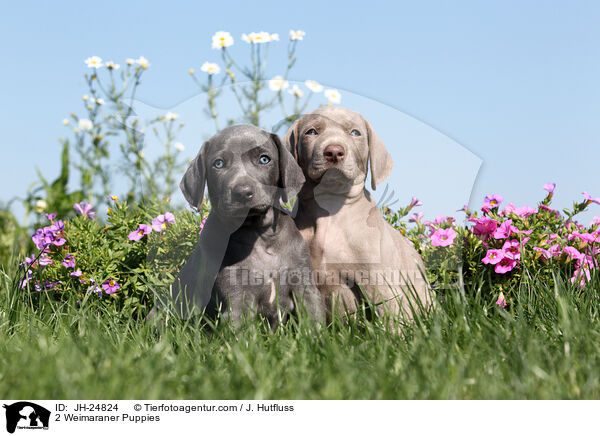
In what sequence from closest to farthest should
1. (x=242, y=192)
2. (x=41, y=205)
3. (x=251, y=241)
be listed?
(x=242, y=192) < (x=251, y=241) < (x=41, y=205)

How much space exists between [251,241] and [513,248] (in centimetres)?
277

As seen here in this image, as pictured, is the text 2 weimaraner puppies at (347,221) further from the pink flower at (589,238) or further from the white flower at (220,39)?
the pink flower at (589,238)

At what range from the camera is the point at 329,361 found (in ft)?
10.6

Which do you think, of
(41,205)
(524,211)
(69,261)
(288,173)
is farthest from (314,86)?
(41,205)

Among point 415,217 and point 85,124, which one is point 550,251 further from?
point 85,124

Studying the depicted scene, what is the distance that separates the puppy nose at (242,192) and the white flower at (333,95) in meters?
1.32

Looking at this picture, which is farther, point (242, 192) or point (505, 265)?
point (505, 265)

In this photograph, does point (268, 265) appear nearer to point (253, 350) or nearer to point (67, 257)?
point (253, 350)

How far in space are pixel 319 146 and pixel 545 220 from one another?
3.24 metres

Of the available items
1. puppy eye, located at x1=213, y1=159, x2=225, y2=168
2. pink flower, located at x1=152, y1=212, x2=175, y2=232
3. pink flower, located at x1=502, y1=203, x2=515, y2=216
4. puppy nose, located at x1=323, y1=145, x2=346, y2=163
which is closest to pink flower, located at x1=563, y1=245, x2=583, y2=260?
pink flower, located at x1=502, y1=203, x2=515, y2=216

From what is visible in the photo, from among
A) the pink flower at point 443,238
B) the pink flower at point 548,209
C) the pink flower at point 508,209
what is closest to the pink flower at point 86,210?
the pink flower at point 443,238

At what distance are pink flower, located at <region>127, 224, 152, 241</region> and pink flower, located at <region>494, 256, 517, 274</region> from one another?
11.3ft

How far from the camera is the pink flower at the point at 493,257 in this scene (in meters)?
5.33
